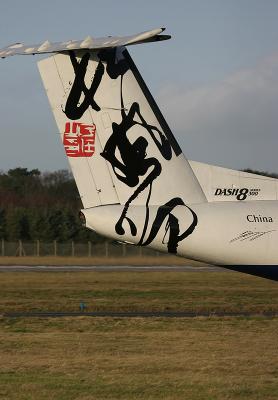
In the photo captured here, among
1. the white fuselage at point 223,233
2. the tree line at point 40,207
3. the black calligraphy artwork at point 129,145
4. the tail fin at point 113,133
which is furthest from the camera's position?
the tree line at point 40,207

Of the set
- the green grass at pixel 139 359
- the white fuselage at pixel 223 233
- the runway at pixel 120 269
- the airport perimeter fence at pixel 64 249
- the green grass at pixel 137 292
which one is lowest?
the green grass at pixel 139 359

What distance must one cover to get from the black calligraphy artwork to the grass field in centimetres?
262

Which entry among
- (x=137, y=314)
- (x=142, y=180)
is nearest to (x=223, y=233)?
(x=142, y=180)

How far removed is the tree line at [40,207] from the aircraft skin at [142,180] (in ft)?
142

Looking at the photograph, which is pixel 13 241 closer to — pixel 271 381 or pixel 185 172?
pixel 185 172

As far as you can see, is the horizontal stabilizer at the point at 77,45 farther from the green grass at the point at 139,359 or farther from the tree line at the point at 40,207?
the tree line at the point at 40,207

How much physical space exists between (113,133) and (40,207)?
64.1 metres

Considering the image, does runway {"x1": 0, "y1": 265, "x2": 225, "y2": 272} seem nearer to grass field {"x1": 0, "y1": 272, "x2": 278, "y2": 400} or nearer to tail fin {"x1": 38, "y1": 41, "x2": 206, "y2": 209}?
grass field {"x1": 0, "y1": 272, "x2": 278, "y2": 400}

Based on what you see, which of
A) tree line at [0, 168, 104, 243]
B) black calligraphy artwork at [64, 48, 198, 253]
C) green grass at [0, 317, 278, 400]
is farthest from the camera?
tree line at [0, 168, 104, 243]

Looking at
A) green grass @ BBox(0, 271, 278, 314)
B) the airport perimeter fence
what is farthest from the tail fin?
the airport perimeter fence

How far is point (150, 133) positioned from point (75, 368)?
→ 7.00 metres

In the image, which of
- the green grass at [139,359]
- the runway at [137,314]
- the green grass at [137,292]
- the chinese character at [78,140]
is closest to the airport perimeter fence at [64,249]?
the green grass at [137,292]

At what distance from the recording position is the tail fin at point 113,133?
66.2 ft

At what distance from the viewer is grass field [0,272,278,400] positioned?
558 inches
